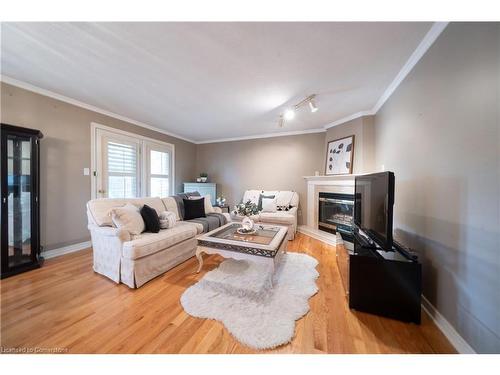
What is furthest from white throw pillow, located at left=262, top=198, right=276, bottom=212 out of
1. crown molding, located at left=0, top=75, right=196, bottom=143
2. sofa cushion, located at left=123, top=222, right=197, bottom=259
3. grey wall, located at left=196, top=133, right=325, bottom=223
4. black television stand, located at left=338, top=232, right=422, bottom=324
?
crown molding, located at left=0, top=75, right=196, bottom=143

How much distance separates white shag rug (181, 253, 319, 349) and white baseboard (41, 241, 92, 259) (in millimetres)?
2377

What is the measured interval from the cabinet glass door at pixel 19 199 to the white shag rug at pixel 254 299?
7.23 feet

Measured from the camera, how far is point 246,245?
73.0 inches

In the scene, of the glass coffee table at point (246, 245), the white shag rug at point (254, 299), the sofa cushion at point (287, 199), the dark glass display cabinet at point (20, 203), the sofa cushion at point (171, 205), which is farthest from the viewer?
the sofa cushion at point (287, 199)

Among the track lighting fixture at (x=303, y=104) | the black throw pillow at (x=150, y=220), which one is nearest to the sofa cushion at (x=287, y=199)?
the track lighting fixture at (x=303, y=104)

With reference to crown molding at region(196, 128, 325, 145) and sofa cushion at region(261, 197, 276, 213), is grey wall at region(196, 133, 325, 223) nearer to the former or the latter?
crown molding at region(196, 128, 325, 145)

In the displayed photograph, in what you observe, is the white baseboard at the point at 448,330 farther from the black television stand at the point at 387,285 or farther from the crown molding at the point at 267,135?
the crown molding at the point at 267,135

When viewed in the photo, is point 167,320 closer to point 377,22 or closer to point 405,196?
point 405,196

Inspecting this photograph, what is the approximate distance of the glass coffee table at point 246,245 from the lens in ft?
5.73

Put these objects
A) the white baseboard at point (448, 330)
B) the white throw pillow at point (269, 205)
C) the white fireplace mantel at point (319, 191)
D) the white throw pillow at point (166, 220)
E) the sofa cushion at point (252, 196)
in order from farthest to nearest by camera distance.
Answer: the sofa cushion at point (252, 196) → the white throw pillow at point (269, 205) → the white fireplace mantel at point (319, 191) → the white throw pillow at point (166, 220) → the white baseboard at point (448, 330)

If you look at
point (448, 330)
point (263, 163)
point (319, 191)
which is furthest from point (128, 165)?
point (448, 330)

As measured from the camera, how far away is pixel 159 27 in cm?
142
